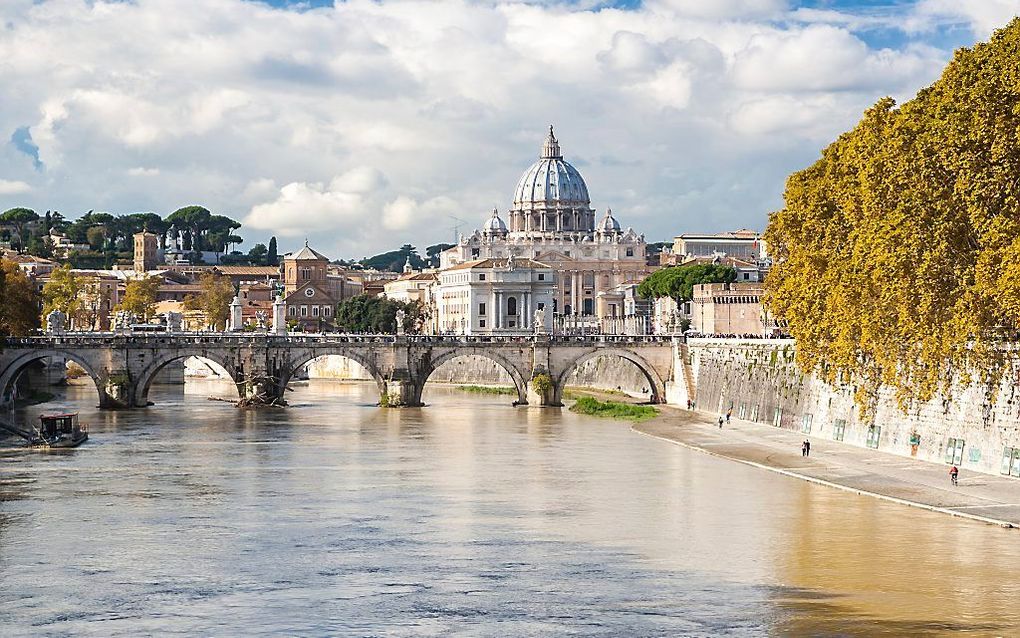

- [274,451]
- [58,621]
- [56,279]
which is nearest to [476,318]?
[56,279]

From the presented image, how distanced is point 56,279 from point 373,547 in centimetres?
9205

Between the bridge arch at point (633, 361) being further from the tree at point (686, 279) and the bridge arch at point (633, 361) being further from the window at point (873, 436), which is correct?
the tree at point (686, 279)

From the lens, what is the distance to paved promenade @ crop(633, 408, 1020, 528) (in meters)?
41.4

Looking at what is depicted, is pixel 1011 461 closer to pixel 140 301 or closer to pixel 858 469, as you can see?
pixel 858 469

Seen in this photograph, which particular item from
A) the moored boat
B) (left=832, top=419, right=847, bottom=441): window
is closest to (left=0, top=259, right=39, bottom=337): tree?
the moored boat

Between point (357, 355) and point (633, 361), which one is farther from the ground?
point (357, 355)

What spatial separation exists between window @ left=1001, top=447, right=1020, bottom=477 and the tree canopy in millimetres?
1837

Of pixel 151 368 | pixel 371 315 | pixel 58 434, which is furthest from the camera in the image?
pixel 371 315

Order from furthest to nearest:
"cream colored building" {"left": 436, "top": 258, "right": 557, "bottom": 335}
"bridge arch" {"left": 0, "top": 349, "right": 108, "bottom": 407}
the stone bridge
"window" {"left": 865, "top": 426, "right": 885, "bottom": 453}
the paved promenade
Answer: "cream colored building" {"left": 436, "top": 258, "right": 557, "bottom": 335}
the stone bridge
"bridge arch" {"left": 0, "top": 349, "right": 108, "bottom": 407}
"window" {"left": 865, "top": 426, "right": 885, "bottom": 453}
the paved promenade

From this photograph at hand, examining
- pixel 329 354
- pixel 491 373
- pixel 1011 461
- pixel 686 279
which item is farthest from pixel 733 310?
pixel 1011 461

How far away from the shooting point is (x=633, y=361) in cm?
8369

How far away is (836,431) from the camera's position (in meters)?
57.9

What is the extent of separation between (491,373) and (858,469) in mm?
68193

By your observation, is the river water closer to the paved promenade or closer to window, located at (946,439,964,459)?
the paved promenade
